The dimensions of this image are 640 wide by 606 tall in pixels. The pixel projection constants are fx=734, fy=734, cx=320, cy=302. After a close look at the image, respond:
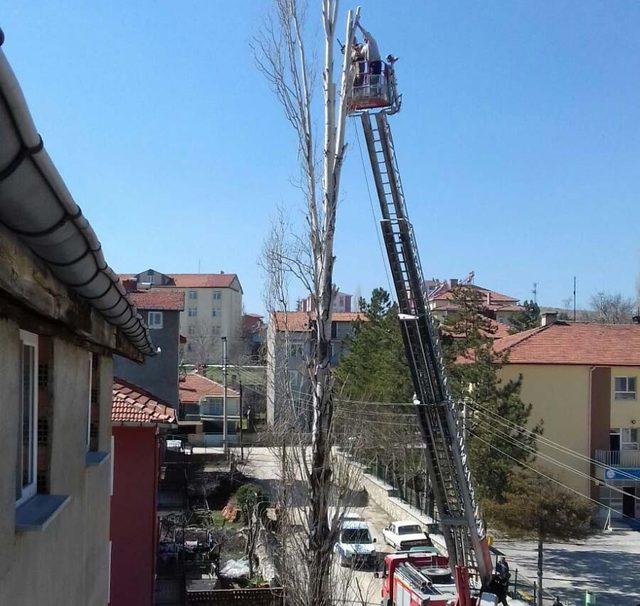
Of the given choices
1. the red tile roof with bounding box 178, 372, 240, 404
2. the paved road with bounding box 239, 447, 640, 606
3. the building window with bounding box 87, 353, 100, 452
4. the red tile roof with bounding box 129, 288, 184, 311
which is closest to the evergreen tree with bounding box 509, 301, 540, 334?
Result: the red tile roof with bounding box 178, 372, 240, 404

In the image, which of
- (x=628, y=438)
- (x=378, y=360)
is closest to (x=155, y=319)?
(x=378, y=360)

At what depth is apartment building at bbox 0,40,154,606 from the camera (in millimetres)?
2244

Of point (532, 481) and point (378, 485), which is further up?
point (532, 481)

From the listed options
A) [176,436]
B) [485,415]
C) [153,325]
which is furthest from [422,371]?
[176,436]

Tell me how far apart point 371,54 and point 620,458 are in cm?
2796

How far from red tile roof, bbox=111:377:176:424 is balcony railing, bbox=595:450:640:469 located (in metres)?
27.4

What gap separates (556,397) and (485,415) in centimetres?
966

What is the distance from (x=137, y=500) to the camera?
13.8m

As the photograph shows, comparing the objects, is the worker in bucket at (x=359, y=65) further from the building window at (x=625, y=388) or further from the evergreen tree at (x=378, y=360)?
the building window at (x=625, y=388)

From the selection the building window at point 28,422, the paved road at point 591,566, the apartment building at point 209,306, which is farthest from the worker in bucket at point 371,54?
the apartment building at point 209,306

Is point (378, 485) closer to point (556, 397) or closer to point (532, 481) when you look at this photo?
point (556, 397)

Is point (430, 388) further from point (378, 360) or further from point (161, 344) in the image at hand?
point (378, 360)

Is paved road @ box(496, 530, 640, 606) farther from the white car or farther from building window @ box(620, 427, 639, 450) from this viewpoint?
building window @ box(620, 427, 639, 450)

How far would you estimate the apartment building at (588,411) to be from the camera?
34625 mm
